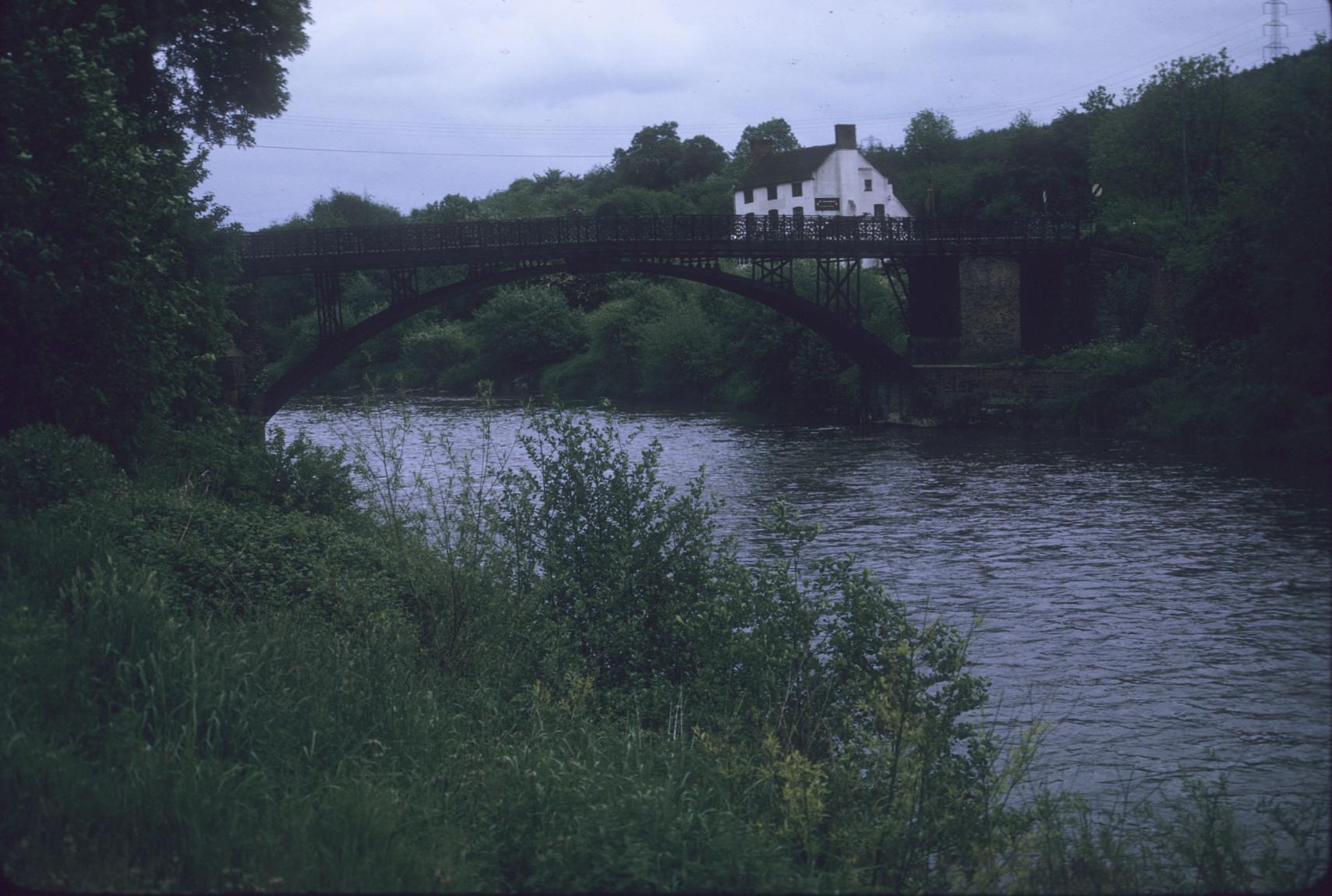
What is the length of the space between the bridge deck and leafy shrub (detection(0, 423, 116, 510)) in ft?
68.5

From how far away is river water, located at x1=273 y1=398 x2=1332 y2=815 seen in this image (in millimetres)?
9703

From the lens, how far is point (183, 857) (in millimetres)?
4613

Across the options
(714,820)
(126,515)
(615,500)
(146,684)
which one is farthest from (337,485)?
(714,820)

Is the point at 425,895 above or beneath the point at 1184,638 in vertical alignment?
Answer: above

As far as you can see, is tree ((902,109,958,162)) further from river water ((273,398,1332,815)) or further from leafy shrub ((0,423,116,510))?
leafy shrub ((0,423,116,510))

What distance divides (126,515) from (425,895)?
273 inches

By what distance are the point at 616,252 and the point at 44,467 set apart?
27917 mm

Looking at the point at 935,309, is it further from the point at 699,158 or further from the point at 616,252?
the point at 699,158

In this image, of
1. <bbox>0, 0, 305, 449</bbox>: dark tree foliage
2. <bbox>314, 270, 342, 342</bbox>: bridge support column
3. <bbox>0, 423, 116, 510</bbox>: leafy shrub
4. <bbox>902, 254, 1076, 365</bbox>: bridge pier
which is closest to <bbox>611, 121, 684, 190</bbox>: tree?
<bbox>902, 254, 1076, 365</bbox>: bridge pier

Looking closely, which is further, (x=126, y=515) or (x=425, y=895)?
(x=126, y=515)

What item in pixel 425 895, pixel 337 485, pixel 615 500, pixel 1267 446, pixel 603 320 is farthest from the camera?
pixel 603 320

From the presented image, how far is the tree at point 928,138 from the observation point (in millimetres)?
85750

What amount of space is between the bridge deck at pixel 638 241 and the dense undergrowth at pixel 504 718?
74.4 ft

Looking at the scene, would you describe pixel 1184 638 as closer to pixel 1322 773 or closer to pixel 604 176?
pixel 1322 773
